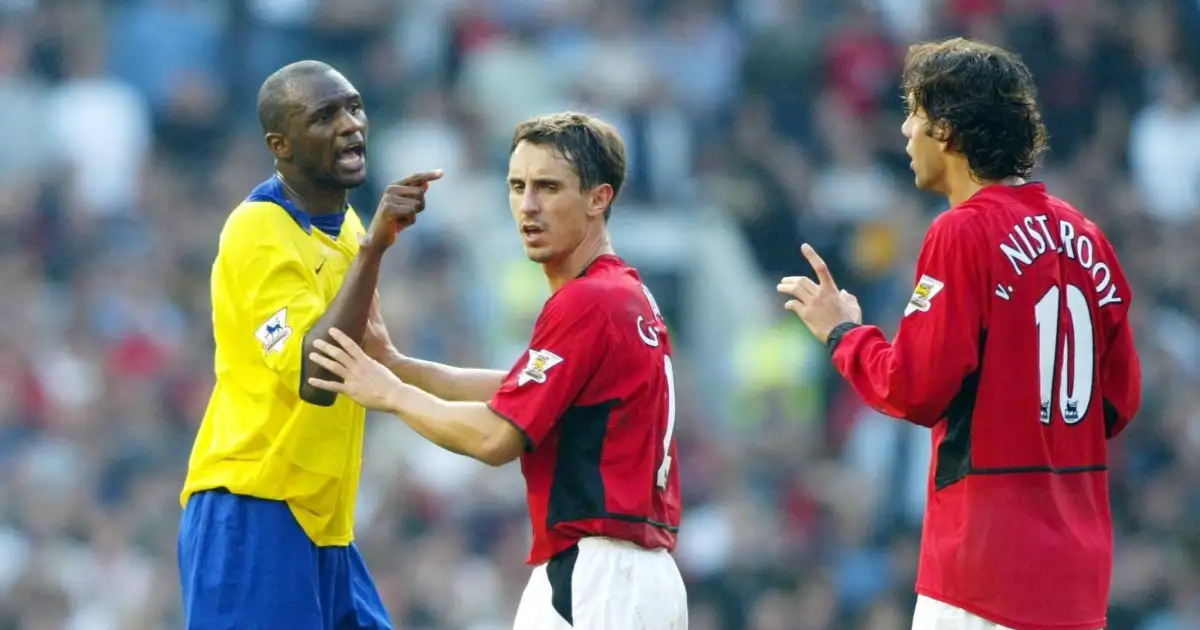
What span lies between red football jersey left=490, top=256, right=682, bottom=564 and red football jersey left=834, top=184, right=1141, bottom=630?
657 millimetres

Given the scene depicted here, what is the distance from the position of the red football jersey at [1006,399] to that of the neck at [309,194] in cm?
→ 179

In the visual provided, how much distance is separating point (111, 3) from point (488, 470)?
5.01m

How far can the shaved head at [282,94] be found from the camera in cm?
586

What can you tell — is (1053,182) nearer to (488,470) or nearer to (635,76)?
(635,76)

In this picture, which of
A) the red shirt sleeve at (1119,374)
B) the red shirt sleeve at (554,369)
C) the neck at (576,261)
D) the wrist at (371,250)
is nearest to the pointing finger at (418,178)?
the wrist at (371,250)

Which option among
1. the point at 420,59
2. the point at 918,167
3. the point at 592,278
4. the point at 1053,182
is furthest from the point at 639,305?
the point at 420,59

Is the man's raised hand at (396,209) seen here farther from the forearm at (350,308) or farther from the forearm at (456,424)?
the forearm at (456,424)

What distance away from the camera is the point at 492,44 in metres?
14.0

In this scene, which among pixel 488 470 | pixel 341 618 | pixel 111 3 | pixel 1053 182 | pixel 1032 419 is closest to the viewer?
pixel 1032 419

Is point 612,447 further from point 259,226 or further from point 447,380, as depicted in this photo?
point 259,226

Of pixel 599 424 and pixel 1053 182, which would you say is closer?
pixel 599 424

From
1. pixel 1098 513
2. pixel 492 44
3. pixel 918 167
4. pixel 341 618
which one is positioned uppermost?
pixel 492 44

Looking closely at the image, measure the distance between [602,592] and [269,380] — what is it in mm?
1241

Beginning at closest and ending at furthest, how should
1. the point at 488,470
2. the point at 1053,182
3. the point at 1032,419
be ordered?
1. the point at 1032,419
2. the point at 488,470
3. the point at 1053,182
